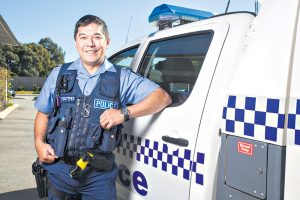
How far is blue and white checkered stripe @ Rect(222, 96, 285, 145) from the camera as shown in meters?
1.39

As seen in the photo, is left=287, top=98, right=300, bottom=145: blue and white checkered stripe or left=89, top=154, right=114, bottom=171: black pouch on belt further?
left=89, top=154, right=114, bottom=171: black pouch on belt

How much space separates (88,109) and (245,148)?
99cm

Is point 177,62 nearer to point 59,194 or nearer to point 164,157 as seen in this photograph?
point 164,157

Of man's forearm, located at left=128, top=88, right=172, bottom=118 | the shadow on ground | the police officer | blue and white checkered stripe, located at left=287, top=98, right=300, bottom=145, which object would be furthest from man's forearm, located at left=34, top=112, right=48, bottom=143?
the shadow on ground

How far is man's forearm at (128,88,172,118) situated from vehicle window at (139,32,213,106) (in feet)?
0.29

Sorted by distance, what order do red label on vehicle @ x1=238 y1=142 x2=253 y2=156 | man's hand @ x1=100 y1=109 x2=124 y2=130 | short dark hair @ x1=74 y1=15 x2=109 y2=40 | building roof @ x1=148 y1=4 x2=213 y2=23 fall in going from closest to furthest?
1. red label on vehicle @ x1=238 y1=142 x2=253 y2=156
2. man's hand @ x1=100 y1=109 x2=124 y2=130
3. short dark hair @ x1=74 y1=15 x2=109 y2=40
4. building roof @ x1=148 y1=4 x2=213 y2=23

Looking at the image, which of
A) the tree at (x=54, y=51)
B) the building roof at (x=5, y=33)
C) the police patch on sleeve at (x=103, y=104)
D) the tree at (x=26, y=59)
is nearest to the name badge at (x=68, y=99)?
the police patch on sleeve at (x=103, y=104)

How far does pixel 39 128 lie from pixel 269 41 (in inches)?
61.5

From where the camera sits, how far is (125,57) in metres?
3.17

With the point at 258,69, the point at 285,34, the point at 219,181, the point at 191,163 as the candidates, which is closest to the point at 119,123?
the point at 191,163

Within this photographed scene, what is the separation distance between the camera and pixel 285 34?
4.73ft

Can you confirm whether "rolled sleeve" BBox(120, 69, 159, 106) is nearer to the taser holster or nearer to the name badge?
the name badge

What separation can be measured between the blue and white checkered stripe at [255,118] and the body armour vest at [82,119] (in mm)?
777

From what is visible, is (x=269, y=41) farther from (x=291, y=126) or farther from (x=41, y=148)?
(x=41, y=148)
